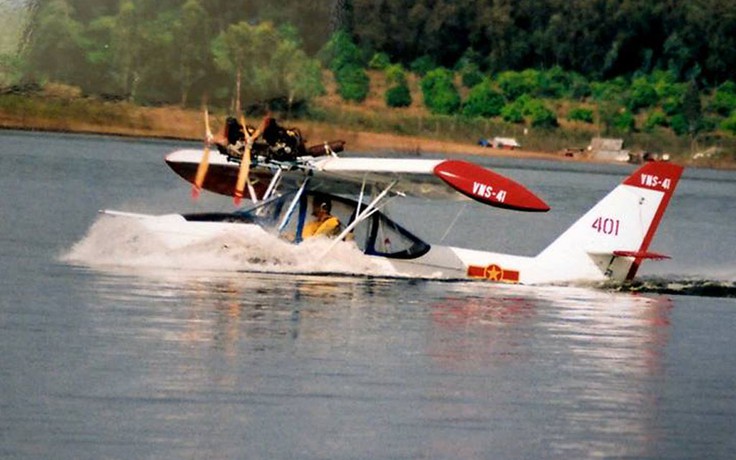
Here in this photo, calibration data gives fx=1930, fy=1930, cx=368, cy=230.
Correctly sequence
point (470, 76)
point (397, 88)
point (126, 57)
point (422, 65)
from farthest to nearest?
1. point (470, 76)
2. point (422, 65)
3. point (397, 88)
4. point (126, 57)

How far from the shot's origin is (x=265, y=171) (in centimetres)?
2369

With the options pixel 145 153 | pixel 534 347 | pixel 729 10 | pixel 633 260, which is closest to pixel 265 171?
pixel 633 260

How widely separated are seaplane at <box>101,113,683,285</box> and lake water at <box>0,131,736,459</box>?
0.27 m

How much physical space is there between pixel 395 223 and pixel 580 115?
60045 millimetres

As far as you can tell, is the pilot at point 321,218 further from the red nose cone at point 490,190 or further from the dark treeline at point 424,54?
the dark treeline at point 424,54

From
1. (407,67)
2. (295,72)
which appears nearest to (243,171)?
(295,72)

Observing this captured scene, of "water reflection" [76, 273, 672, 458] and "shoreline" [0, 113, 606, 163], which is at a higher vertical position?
"water reflection" [76, 273, 672, 458]

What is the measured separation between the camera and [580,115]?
81.9 metres

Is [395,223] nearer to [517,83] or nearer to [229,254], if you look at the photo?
[229,254]

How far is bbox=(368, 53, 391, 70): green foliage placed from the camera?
219ft

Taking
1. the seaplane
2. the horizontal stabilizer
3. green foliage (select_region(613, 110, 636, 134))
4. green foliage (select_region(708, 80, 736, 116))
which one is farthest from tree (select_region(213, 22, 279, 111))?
green foliage (select_region(708, 80, 736, 116))

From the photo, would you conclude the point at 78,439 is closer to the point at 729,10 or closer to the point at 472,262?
the point at 472,262

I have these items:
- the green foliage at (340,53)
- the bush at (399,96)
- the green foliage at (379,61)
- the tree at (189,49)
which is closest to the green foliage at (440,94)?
the green foliage at (379,61)

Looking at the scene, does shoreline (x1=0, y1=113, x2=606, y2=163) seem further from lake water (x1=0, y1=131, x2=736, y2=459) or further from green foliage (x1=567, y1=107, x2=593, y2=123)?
lake water (x1=0, y1=131, x2=736, y2=459)
